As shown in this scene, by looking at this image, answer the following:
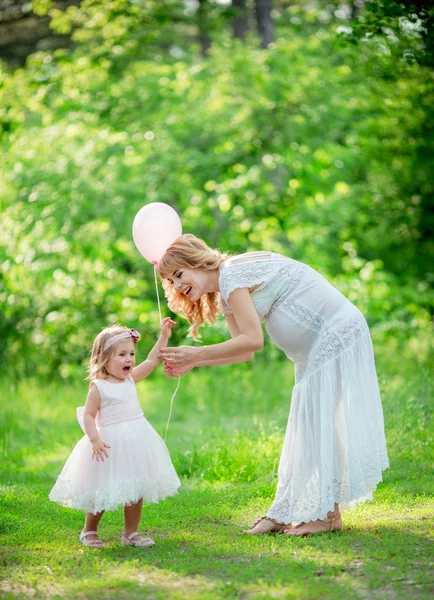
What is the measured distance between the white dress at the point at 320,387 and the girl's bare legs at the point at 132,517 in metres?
0.66

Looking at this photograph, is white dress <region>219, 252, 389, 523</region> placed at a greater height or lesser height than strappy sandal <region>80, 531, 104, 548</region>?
greater

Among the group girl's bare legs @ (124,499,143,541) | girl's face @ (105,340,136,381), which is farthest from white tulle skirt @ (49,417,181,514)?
girl's face @ (105,340,136,381)

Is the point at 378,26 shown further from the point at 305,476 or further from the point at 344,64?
the point at 344,64

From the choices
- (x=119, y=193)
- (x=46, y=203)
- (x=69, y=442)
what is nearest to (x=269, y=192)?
(x=119, y=193)

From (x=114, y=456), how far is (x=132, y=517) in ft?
1.19

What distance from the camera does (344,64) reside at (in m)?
10.9

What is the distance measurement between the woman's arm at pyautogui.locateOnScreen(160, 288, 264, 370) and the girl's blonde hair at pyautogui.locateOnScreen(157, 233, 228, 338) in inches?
10.1

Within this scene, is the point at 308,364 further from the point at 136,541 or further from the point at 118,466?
the point at 136,541

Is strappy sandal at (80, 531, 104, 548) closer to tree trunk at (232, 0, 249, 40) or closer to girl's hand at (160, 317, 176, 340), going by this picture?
girl's hand at (160, 317, 176, 340)

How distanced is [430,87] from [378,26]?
13.6ft

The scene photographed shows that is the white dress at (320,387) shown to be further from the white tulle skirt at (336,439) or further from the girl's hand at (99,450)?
the girl's hand at (99,450)

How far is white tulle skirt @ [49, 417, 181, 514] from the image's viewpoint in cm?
362

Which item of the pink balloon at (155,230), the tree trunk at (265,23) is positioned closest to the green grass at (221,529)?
the pink balloon at (155,230)

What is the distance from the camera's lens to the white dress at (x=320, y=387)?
12.4 feet
